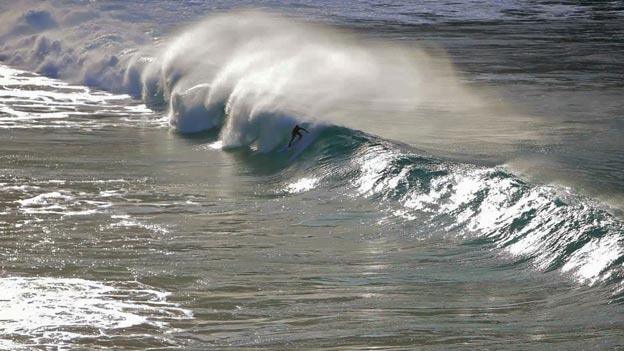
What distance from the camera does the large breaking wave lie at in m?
13.9

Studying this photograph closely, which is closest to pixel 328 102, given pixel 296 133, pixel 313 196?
pixel 296 133

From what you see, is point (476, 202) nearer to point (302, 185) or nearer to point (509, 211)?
point (509, 211)

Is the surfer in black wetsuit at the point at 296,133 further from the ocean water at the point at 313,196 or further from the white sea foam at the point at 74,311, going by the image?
the white sea foam at the point at 74,311

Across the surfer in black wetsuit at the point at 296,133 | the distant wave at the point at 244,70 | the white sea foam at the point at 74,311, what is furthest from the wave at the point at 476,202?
the white sea foam at the point at 74,311

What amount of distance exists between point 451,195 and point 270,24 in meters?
21.5

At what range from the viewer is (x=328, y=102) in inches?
922

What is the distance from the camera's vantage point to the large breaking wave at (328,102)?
13906 millimetres

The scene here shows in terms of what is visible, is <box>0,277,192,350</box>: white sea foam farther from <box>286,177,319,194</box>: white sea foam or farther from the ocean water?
<box>286,177,319,194</box>: white sea foam

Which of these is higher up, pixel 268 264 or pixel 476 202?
pixel 476 202

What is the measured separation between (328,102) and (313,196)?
6880 millimetres

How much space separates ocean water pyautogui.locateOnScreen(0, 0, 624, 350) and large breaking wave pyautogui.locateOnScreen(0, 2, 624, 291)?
0.05m

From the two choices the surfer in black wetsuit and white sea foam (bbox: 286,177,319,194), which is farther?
the surfer in black wetsuit

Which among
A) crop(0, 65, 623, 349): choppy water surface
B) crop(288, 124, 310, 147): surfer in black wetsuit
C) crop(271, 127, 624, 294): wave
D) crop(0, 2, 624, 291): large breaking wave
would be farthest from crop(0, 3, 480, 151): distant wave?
crop(0, 65, 623, 349): choppy water surface

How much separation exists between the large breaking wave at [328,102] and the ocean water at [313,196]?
0.05 m
